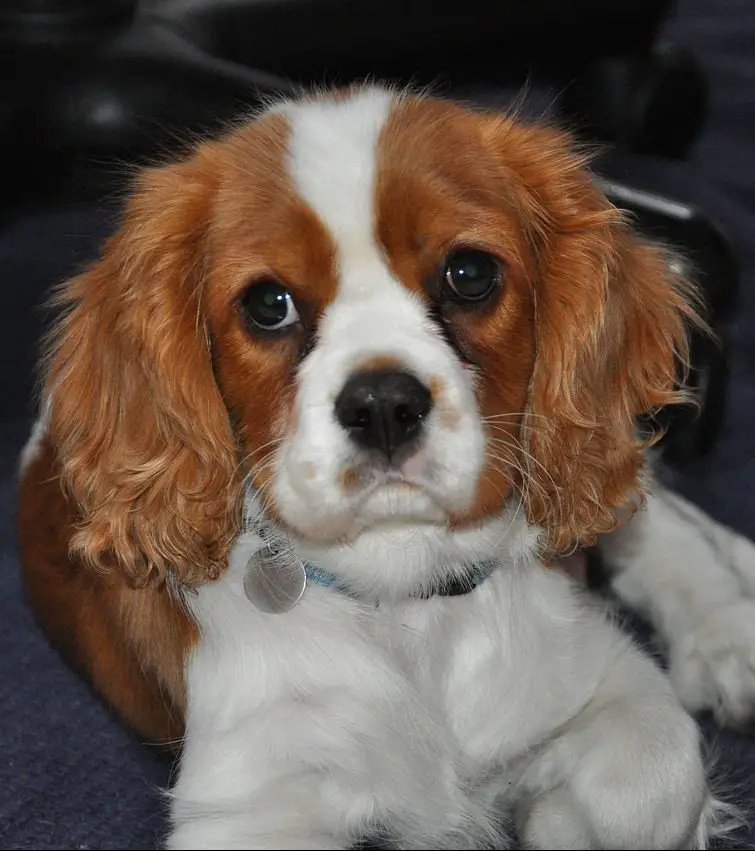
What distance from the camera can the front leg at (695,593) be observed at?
1.73 m

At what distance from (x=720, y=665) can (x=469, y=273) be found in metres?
0.77

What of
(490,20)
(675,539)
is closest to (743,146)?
(490,20)

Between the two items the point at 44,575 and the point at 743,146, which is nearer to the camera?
the point at 44,575

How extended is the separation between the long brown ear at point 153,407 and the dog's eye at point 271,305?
0.38 feet

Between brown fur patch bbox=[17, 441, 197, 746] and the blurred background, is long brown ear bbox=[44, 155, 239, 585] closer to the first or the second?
brown fur patch bbox=[17, 441, 197, 746]

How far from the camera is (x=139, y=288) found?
5.04ft

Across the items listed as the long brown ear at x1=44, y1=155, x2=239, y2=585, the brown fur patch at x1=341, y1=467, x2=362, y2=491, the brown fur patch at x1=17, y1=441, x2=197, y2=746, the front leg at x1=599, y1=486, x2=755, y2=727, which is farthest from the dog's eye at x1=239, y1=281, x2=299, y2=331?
the front leg at x1=599, y1=486, x2=755, y2=727

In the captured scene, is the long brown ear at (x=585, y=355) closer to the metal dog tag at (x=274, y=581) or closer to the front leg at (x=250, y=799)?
the metal dog tag at (x=274, y=581)

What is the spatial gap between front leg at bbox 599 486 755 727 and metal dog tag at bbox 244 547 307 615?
652 mm

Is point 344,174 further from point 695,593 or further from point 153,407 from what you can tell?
point 695,593

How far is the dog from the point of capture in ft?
4.53

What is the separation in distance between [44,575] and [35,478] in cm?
22

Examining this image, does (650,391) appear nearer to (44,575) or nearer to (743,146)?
(44,575)

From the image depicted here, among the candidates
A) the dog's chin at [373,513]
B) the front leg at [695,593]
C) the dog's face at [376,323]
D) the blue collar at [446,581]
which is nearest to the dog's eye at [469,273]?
the dog's face at [376,323]
